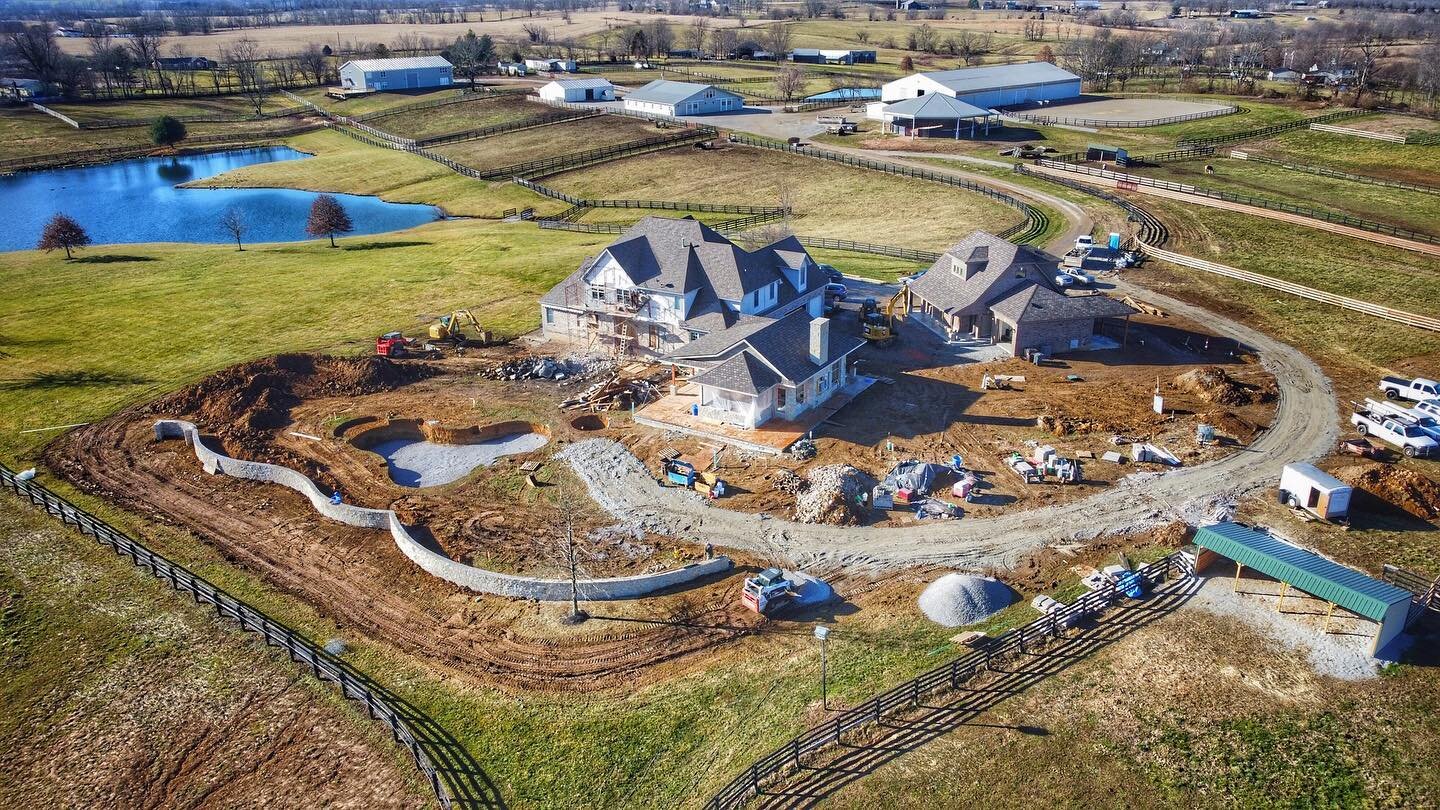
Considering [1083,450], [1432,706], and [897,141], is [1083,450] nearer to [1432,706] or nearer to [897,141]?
[1432,706]

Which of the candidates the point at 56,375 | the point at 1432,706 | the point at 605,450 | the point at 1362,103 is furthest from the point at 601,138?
the point at 1432,706

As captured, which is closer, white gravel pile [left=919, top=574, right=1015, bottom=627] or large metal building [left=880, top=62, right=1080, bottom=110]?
white gravel pile [left=919, top=574, right=1015, bottom=627]

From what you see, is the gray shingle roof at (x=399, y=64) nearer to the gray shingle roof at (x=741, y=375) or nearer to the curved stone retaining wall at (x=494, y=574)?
the gray shingle roof at (x=741, y=375)

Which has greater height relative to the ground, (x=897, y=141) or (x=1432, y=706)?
(x=897, y=141)

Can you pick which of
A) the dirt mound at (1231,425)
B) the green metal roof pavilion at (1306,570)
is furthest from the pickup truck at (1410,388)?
the green metal roof pavilion at (1306,570)

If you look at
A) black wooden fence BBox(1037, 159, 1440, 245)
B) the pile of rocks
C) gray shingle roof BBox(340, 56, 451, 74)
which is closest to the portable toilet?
the pile of rocks

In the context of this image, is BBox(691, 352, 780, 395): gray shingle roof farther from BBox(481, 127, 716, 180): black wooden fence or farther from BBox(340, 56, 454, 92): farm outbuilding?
BBox(340, 56, 454, 92): farm outbuilding
